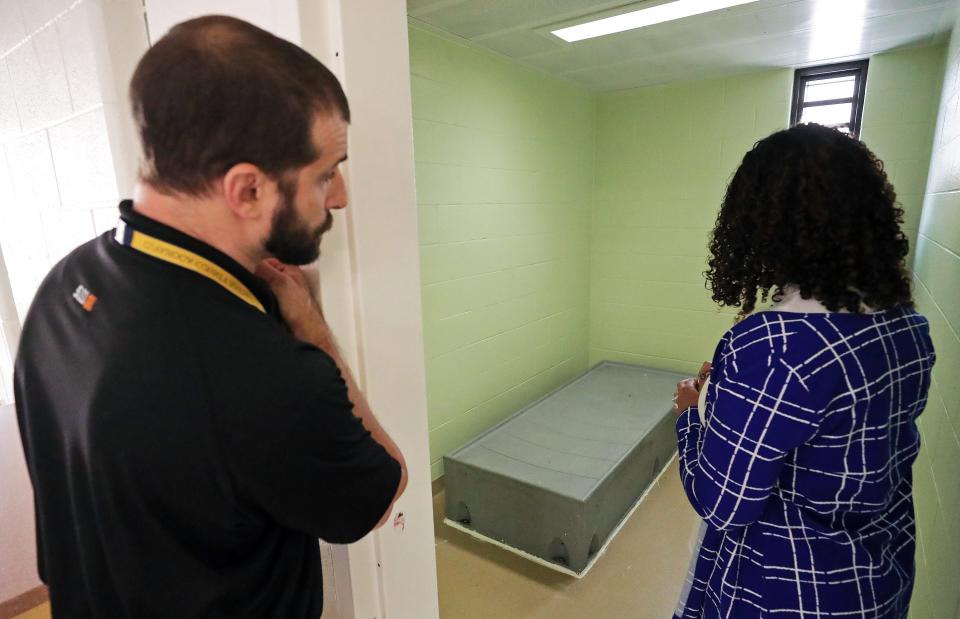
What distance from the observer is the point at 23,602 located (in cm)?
106

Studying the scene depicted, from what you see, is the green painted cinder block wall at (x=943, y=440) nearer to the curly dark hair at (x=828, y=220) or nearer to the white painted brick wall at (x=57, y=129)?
the curly dark hair at (x=828, y=220)

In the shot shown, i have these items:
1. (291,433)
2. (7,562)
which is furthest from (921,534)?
(7,562)

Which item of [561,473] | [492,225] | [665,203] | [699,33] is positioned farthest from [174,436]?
[665,203]

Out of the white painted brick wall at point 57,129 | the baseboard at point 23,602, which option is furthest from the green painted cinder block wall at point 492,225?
the baseboard at point 23,602

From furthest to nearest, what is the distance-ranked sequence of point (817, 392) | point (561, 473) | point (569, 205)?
point (569, 205), point (561, 473), point (817, 392)

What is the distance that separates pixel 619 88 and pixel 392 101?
3508mm

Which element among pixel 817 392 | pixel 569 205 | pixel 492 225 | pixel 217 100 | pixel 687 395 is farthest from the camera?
pixel 569 205

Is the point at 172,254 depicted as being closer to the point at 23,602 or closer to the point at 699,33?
the point at 23,602

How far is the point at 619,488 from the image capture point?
2.52 meters

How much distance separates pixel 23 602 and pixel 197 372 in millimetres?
978

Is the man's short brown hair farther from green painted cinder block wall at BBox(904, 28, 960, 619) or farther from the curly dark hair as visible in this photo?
green painted cinder block wall at BBox(904, 28, 960, 619)

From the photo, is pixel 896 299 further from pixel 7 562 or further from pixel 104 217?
pixel 7 562

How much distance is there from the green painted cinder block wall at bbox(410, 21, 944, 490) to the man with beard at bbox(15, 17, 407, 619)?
201 centimetres

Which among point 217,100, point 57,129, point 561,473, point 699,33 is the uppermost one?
point 699,33
